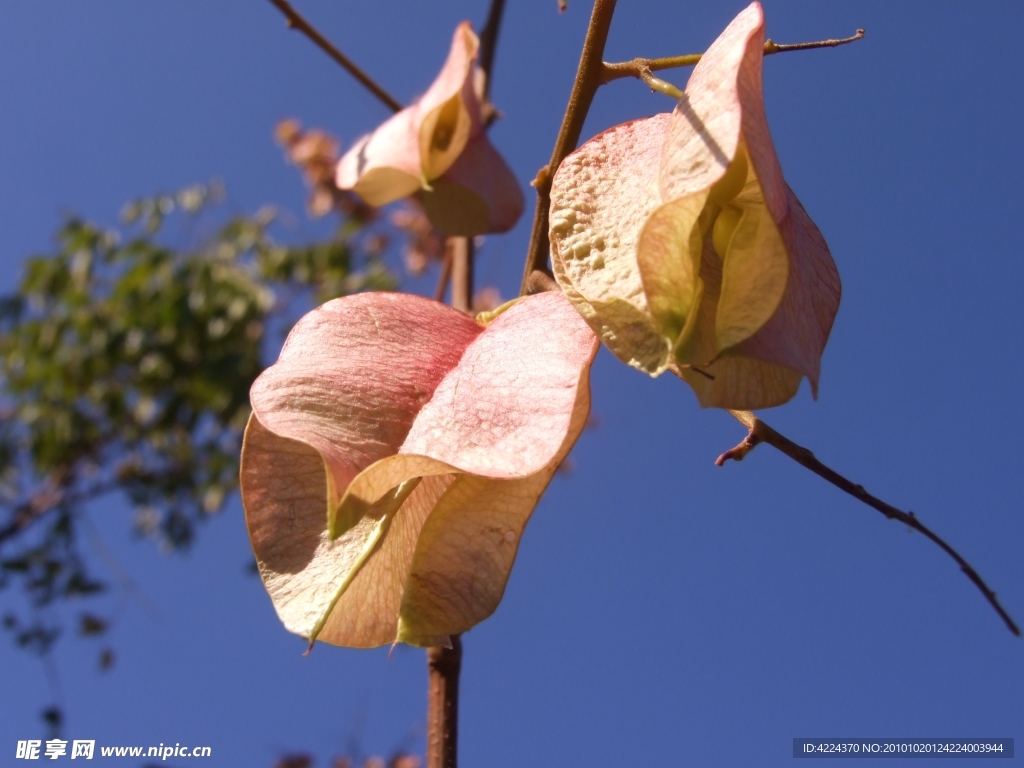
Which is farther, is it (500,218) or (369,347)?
(500,218)

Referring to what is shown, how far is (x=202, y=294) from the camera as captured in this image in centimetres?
209

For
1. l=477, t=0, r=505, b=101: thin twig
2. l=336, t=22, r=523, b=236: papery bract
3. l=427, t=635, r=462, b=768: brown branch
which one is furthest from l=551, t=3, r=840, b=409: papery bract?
l=477, t=0, r=505, b=101: thin twig

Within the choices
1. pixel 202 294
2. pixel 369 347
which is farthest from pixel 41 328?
pixel 369 347

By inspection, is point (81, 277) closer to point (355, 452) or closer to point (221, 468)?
point (221, 468)

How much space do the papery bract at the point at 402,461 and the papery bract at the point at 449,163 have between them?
35cm

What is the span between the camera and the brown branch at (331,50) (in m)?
0.87

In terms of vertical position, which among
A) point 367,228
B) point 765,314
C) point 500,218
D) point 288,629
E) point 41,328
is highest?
point 367,228

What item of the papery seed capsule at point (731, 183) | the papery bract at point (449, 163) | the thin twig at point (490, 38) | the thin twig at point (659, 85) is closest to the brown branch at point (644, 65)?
the thin twig at point (659, 85)

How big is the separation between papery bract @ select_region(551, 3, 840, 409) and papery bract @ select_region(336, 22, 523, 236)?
1.24 ft

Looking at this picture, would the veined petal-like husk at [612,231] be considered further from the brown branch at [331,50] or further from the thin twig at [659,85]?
the brown branch at [331,50]

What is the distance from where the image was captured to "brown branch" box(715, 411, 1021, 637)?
1.29ft

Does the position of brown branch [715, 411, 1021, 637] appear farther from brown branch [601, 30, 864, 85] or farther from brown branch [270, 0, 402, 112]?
brown branch [270, 0, 402, 112]

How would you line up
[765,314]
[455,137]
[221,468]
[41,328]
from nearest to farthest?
[765,314]
[455,137]
[41,328]
[221,468]

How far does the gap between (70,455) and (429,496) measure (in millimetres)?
2209
